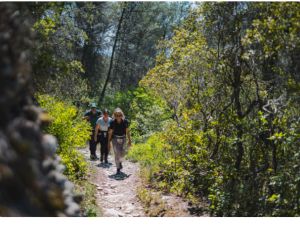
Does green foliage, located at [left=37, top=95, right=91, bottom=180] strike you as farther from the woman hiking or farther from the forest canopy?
the woman hiking

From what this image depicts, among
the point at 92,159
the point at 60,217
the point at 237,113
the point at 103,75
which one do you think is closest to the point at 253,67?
the point at 237,113

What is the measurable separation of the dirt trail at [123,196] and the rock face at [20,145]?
4301 millimetres

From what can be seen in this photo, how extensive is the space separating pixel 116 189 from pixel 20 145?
272 inches

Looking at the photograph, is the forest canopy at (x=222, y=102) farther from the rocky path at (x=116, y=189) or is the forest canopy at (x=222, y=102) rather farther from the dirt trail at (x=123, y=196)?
the rocky path at (x=116, y=189)

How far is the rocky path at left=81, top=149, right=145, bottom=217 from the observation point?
8219 millimetres

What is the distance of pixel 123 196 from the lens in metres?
9.25

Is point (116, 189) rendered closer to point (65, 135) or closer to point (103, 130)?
point (65, 135)

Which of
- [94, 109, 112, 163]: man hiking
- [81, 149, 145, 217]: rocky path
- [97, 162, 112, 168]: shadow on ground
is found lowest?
[81, 149, 145, 217]: rocky path

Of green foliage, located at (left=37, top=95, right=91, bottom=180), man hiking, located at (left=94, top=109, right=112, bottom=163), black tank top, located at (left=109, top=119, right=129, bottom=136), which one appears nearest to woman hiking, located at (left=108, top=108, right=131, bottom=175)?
black tank top, located at (left=109, top=119, right=129, bottom=136)

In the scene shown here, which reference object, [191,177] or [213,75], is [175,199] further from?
[213,75]

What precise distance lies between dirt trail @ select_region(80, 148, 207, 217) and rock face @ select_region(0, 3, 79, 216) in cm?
430

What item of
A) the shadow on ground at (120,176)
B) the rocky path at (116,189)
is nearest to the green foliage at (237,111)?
the rocky path at (116,189)

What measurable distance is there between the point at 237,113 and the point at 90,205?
3.05 m
